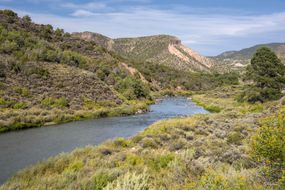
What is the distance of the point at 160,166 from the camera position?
12.5 metres

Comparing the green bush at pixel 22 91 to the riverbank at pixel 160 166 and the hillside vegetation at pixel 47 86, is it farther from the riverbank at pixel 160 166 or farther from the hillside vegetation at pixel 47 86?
the riverbank at pixel 160 166

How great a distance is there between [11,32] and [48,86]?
20.3 metres

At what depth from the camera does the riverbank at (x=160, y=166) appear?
26.9ft

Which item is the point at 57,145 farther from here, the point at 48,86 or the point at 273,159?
the point at 48,86

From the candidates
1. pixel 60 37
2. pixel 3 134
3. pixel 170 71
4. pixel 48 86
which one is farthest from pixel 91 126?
pixel 170 71

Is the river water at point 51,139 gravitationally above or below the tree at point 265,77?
below

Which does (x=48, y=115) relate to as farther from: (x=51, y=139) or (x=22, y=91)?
(x=51, y=139)

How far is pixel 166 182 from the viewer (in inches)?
360

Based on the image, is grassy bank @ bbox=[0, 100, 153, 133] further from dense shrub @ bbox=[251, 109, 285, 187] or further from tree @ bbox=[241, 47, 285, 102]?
dense shrub @ bbox=[251, 109, 285, 187]

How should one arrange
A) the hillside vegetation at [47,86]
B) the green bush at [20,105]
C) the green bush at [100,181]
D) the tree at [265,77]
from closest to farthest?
the green bush at [100,181]
the hillside vegetation at [47,86]
the green bush at [20,105]
the tree at [265,77]

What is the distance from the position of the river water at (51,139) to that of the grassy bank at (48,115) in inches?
68.0

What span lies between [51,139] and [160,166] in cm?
1619

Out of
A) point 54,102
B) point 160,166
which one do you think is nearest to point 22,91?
point 54,102

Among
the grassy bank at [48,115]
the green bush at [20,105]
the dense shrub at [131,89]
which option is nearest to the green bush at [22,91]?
the green bush at [20,105]
